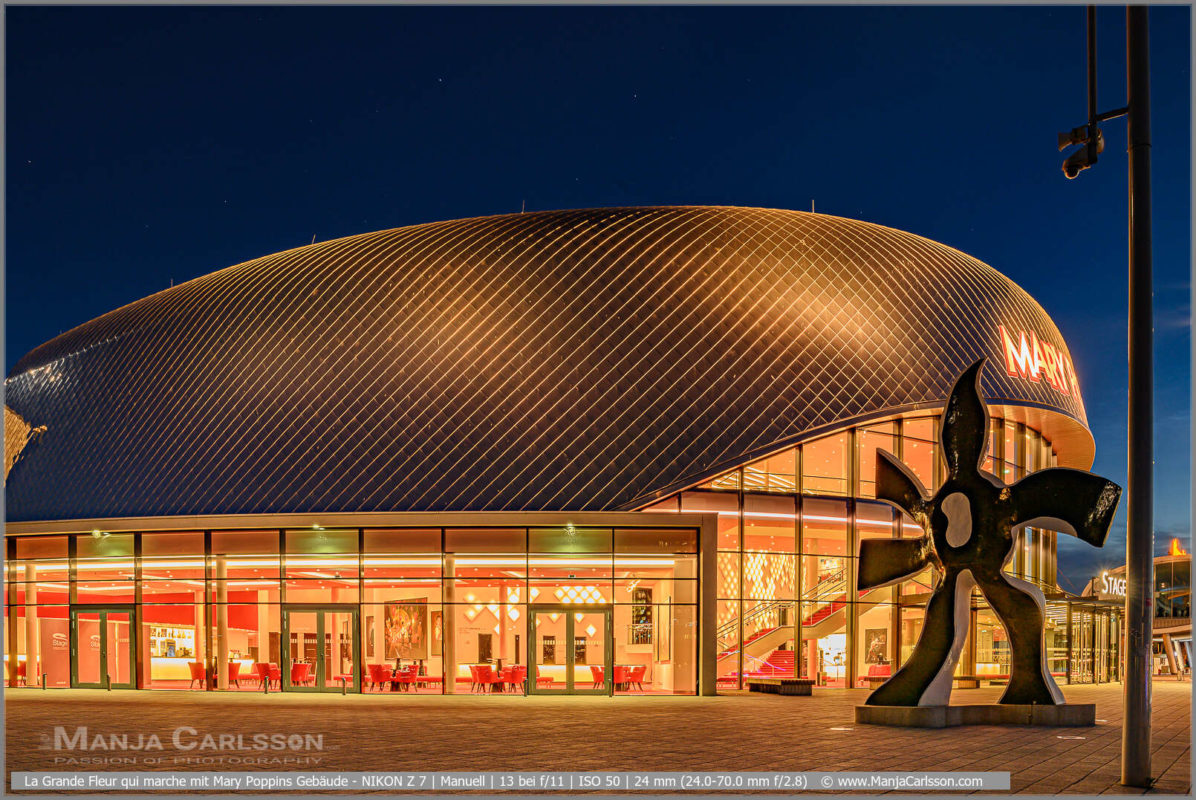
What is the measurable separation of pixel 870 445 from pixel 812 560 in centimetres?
398

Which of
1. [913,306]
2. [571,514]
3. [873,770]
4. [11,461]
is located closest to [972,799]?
[873,770]

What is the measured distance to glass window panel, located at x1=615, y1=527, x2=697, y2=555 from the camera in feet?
99.0

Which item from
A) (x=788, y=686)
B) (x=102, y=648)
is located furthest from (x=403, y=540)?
(x=788, y=686)

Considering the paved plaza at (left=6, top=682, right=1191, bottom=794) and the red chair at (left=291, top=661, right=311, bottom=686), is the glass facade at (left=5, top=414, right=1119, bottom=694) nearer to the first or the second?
the red chair at (left=291, top=661, right=311, bottom=686)

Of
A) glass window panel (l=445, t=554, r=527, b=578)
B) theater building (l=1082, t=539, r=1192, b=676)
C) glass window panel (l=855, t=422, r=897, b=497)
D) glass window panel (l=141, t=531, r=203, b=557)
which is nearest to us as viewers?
glass window panel (l=445, t=554, r=527, b=578)

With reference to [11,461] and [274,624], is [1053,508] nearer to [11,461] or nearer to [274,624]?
[274,624]

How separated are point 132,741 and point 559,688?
13768 mm

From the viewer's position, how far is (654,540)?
3030cm

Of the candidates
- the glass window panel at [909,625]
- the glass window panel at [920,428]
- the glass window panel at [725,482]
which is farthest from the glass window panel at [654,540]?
the glass window panel at [920,428]

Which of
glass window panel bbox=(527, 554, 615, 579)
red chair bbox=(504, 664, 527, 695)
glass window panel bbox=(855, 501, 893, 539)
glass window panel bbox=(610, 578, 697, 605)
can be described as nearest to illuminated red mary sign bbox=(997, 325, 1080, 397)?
glass window panel bbox=(855, 501, 893, 539)

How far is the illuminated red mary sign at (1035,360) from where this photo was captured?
36.5m

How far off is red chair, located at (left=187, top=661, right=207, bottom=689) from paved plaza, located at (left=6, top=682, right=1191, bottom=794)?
3074 mm

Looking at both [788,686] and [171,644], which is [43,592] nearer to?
[171,644]

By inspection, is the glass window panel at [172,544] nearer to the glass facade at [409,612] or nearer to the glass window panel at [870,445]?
the glass facade at [409,612]
